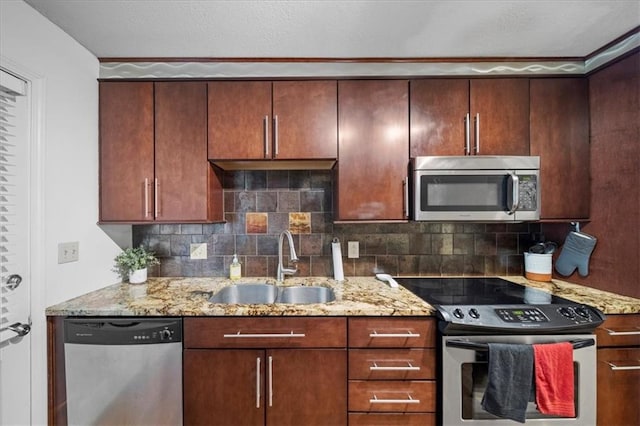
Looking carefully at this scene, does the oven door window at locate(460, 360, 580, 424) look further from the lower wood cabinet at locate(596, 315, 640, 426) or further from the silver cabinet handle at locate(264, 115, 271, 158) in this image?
the silver cabinet handle at locate(264, 115, 271, 158)

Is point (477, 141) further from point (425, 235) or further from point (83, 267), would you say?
point (83, 267)

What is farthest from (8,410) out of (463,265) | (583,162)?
(583,162)

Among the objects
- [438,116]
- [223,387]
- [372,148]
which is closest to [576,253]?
[438,116]

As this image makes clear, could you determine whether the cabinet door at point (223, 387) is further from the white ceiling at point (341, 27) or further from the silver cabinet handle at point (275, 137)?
the white ceiling at point (341, 27)

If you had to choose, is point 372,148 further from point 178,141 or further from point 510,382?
point 510,382

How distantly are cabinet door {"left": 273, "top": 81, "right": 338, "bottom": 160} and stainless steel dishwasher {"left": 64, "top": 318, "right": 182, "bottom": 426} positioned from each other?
1.20 m

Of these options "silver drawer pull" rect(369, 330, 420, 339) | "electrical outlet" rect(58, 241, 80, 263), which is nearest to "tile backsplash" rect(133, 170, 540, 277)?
"electrical outlet" rect(58, 241, 80, 263)

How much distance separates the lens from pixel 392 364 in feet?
4.62

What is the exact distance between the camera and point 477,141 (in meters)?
1.76

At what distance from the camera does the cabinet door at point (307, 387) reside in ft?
4.61

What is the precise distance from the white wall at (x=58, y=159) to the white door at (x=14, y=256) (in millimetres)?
37

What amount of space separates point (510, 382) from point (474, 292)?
526 millimetres

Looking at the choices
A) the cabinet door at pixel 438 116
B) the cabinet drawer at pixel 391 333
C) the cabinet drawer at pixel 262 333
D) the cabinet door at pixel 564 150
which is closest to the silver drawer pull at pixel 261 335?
the cabinet drawer at pixel 262 333

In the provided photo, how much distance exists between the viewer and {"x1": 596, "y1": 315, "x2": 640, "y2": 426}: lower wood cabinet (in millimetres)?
1409
